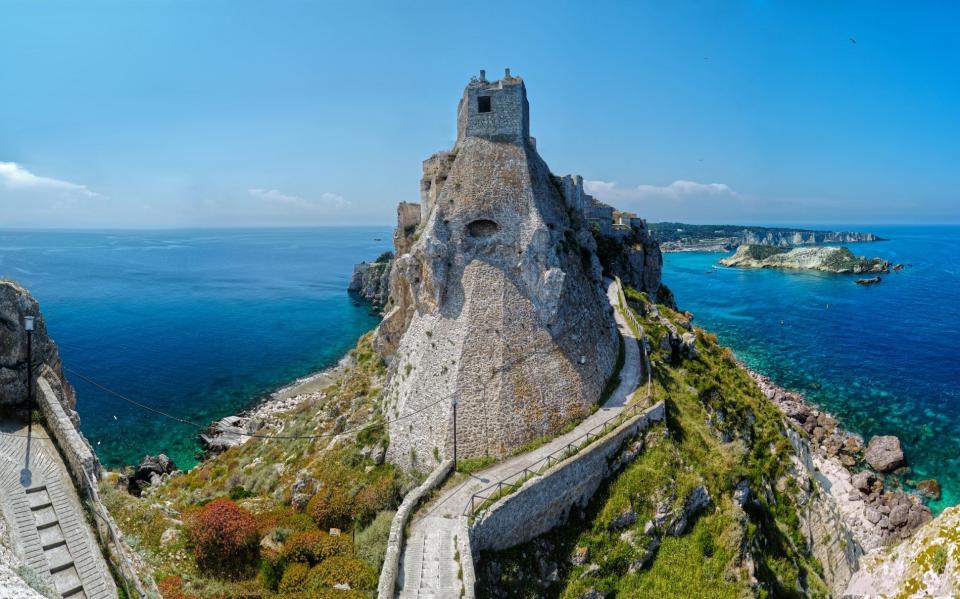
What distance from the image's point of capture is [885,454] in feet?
146

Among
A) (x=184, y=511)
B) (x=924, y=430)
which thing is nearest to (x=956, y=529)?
(x=184, y=511)

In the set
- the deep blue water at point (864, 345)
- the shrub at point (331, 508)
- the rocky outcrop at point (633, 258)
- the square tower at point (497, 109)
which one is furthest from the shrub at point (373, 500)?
the deep blue water at point (864, 345)

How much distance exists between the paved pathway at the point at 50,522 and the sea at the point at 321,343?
1129 inches

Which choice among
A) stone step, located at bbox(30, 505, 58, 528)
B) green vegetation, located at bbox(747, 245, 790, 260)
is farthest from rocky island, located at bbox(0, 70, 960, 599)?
green vegetation, located at bbox(747, 245, 790, 260)

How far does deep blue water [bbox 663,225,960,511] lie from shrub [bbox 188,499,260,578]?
50.8 m

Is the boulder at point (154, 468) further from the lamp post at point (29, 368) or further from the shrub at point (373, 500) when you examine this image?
the shrub at point (373, 500)

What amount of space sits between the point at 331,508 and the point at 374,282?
94547mm

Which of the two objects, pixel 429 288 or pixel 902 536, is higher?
pixel 429 288

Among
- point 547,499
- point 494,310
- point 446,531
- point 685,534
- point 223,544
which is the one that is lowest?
point 685,534

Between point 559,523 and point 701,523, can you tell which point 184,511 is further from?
point 701,523

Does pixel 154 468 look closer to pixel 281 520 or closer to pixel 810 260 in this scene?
pixel 281 520

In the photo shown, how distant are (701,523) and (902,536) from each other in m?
23.2

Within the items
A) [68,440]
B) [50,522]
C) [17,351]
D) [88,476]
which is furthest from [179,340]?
[50,522]

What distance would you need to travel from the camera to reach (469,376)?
86.9 ft
